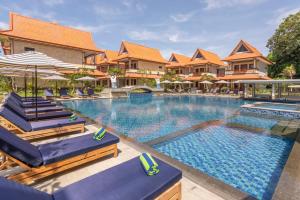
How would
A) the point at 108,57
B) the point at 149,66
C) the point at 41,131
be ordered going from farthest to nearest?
1. the point at 108,57
2. the point at 149,66
3. the point at 41,131

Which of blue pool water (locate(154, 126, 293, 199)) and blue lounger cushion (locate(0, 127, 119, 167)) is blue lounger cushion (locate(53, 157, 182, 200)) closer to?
blue lounger cushion (locate(0, 127, 119, 167))

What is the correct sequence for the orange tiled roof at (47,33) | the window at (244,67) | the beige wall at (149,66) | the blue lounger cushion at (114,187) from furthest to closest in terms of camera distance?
the beige wall at (149,66)
the window at (244,67)
the orange tiled roof at (47,33)
the blue lounger cushion at (114,187)

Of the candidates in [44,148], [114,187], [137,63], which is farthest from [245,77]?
[114,187]

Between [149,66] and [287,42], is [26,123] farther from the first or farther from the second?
[287,42]

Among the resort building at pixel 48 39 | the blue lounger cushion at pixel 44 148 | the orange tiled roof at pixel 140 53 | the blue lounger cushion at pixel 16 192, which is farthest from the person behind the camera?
the orange tiled roof at pixel 140 53

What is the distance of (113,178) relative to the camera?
104 inches

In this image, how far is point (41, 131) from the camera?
18.3 ft

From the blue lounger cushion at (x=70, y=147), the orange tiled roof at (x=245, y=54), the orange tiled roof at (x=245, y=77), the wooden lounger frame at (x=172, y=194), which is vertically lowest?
the wooden lounger frame at (x=172, y=194)

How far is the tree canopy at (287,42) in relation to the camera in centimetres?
2540

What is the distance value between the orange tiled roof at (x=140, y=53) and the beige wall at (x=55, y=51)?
8.24 m

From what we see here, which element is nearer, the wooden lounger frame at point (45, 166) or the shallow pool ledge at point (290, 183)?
the shallow pool ledge at point (290, 183)

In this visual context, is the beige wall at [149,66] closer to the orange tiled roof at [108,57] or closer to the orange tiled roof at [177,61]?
the orange tiled roof at [177,61]

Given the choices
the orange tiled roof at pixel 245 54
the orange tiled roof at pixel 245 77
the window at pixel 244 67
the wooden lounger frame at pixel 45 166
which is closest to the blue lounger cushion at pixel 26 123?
the wooden lounger frame at pixel 45 166

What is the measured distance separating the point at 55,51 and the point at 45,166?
1000 inches
